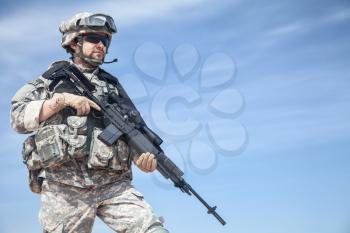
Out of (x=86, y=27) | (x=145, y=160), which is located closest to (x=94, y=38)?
(x=86, y=27)

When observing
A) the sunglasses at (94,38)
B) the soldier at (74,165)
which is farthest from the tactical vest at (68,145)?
the sunglasses at (94,38)

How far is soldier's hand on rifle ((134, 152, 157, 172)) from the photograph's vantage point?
687 centimetres

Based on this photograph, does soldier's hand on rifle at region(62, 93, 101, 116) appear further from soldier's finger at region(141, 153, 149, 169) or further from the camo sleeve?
soldier's finger at region(141, 153, 149, 169)

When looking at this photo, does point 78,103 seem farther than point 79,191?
No

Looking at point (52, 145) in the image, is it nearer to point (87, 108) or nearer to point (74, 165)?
point (74, 165)

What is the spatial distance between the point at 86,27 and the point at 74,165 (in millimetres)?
1976

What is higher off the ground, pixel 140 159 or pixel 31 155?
pixel 31 155

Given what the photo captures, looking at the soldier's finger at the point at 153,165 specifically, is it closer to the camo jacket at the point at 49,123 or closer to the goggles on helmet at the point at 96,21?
the camo jacket at the point at 49,123

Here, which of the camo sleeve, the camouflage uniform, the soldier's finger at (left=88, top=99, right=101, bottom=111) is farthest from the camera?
the soldier's finger at (left=88, top=99, right=101, bottom=111)

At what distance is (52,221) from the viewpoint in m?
6.78

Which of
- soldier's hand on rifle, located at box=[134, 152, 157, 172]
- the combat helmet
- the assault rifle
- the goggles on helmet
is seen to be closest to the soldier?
soldier's hand on rifle, located at box=[134, 152, 157, 172]

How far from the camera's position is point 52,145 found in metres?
6.63

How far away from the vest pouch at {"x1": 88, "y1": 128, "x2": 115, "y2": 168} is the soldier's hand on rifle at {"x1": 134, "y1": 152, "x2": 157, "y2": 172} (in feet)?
1.23

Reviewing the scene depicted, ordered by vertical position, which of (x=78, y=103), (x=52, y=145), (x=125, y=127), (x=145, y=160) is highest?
(x=78, y=103)
